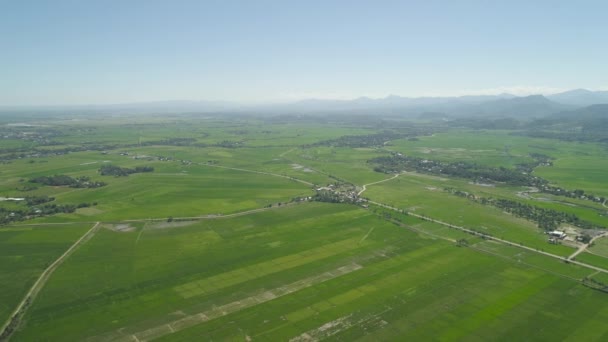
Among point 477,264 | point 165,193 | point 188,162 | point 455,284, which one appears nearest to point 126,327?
point 455,284

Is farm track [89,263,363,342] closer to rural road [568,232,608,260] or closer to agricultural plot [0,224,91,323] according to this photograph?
agricultural plot [0,224,91,323]

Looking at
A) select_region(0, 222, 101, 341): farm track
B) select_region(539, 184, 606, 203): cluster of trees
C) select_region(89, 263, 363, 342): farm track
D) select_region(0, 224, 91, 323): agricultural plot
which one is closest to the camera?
select_region(89, 263, 363, 342): farm track

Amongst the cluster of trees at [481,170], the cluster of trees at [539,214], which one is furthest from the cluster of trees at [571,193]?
the cluster of trees at [539,214]

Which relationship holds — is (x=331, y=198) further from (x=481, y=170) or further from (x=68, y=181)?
(x=68, y=181)

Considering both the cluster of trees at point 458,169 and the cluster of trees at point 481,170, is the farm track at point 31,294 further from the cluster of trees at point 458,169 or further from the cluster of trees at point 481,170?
the cluster of trees at point 481,170

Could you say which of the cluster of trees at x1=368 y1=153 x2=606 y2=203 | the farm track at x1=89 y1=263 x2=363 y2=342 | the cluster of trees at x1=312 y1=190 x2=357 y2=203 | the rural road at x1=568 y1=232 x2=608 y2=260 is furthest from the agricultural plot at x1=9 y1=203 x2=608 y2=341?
the cluster of trees at x1=368 y1=153 x2=606 y2=203

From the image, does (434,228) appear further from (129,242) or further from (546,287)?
(129,242)
